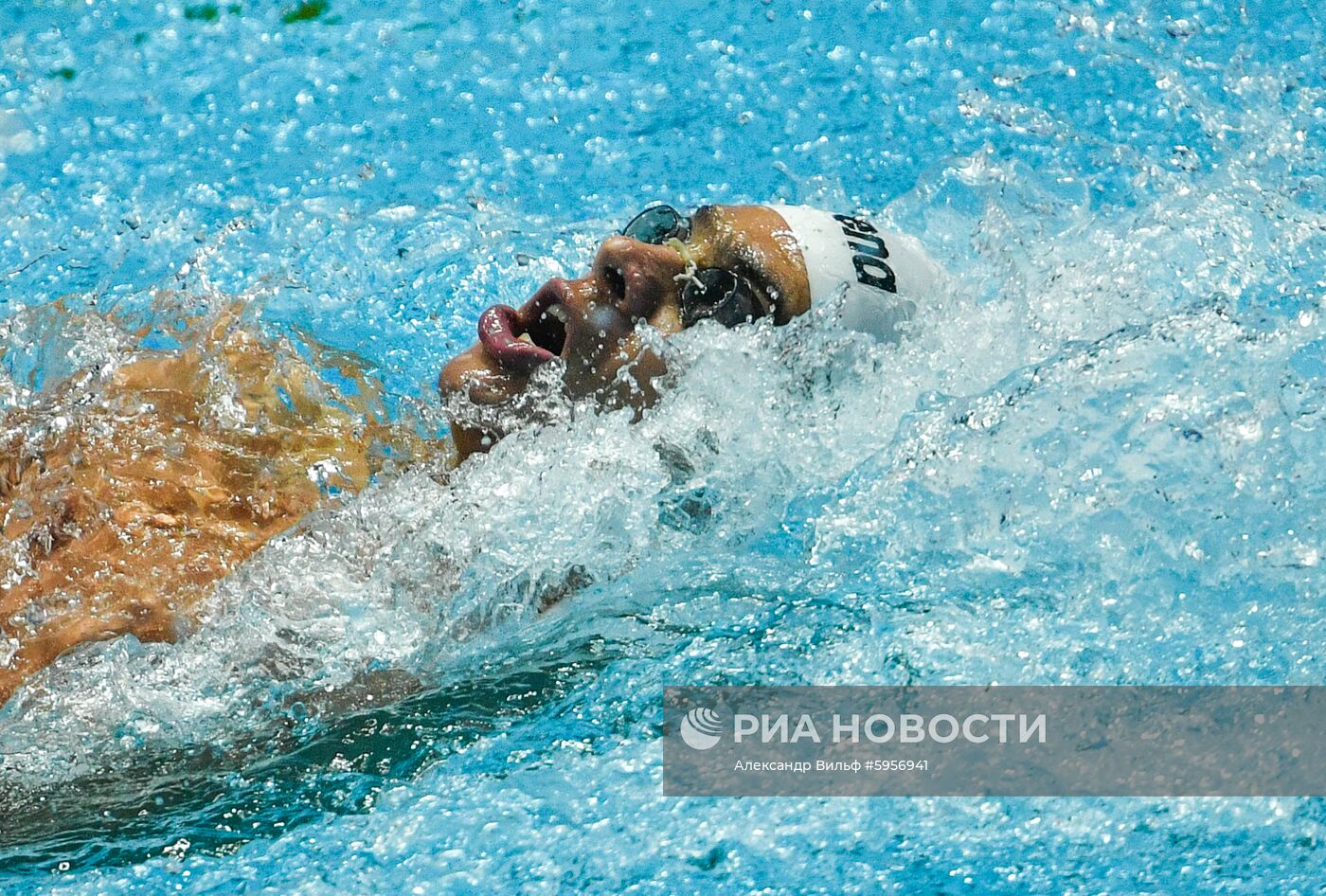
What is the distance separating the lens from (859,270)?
2.17 m

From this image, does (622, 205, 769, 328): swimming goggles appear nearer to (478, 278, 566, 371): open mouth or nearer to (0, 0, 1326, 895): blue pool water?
(0, 0, 1326, 895): blue pool water

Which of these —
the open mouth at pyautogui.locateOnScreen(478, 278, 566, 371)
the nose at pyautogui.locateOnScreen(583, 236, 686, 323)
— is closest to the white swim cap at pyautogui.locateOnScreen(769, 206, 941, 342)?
the nose at pyautogui.locateOnScreen(583, 236, 686, 323)

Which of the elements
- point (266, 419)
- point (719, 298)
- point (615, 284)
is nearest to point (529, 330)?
point (615, 284)

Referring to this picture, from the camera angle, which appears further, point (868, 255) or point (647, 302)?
point (868, 255)

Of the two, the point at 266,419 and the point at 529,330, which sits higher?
the point at 529,330

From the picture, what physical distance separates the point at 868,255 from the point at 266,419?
3.28 ft

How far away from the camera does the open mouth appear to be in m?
2.05

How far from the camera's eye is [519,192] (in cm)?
364

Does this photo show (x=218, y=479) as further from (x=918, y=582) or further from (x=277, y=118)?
(x=277, y=118)

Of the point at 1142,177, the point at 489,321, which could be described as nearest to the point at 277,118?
the point at 489,321

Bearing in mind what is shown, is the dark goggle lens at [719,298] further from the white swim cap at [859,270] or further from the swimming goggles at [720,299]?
the white swim cap at [859,270]

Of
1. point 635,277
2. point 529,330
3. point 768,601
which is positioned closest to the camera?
point 635,277

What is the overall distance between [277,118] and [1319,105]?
2.89m

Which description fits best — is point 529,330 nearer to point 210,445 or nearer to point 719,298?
point 719,298
